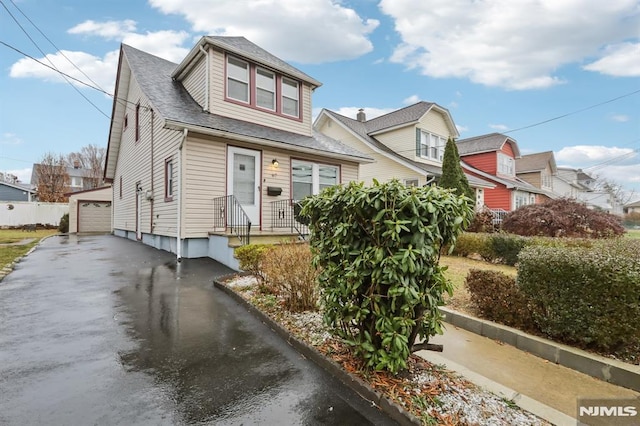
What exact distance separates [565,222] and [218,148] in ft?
33.9

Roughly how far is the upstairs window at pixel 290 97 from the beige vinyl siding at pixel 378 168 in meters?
5.05

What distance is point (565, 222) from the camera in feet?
29.5

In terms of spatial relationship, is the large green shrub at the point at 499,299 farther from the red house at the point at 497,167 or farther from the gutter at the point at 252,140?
the red house at the point at 497,167

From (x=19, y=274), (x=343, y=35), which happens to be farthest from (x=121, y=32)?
(x=19, y=274)

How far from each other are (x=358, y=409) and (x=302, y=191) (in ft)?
29.0

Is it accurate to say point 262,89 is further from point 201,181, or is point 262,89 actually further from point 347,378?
point 347,378

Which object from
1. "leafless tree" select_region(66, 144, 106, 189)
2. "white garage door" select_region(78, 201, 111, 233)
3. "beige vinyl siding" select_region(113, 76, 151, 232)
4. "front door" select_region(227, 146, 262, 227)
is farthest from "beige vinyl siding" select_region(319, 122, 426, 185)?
"leafless tree" select_region(66, 144, 106, 189)

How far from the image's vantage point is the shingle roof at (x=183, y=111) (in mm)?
8547

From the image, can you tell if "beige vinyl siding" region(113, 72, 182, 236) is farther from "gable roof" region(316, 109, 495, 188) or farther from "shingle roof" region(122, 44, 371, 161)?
"gable roof" region(316, 109, 495, 188)

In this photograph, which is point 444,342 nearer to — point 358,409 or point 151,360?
point 358,409

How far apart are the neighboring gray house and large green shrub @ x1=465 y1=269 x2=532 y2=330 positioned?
4246cm

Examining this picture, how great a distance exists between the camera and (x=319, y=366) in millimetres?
2945

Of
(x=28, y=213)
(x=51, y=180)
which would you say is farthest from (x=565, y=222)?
(x=51, y=180)

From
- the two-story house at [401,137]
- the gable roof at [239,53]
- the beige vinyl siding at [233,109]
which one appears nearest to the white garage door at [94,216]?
the gable roof at [239,53]
